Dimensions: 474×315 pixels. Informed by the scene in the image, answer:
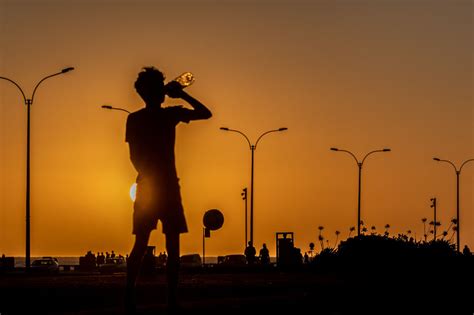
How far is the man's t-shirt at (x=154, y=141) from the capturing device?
35.9 feet

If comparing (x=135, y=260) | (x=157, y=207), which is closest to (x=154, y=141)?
(x=157, y=207)

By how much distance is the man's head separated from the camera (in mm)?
11305

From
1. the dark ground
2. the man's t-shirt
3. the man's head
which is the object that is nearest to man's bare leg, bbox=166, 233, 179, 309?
the dark ground

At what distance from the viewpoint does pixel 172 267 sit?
11281 millimetres

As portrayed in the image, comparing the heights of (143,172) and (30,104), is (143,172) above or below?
below

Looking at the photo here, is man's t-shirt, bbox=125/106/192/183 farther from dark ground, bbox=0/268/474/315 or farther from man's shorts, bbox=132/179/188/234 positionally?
dark ground, bbox=0/268/474/315

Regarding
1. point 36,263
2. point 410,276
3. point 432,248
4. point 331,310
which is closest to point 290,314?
point 331,310

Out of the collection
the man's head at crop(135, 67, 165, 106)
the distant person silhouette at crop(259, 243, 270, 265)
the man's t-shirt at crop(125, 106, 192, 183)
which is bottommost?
the distant person silhouette at crop(259, 243, 270, 265)

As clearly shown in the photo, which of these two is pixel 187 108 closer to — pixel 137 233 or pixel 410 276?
pixel 137 233

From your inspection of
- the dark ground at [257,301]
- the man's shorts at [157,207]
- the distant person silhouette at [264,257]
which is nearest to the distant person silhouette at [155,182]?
the man's shorts at [157,207]

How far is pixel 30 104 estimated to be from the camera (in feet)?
162

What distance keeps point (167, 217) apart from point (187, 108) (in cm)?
109

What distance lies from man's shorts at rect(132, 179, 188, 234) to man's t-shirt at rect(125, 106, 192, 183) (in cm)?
9

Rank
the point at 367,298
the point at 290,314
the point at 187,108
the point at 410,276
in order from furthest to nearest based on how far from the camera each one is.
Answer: the point at 410,276, the point at 367,298, the point at 187,108, the point at 290,314
